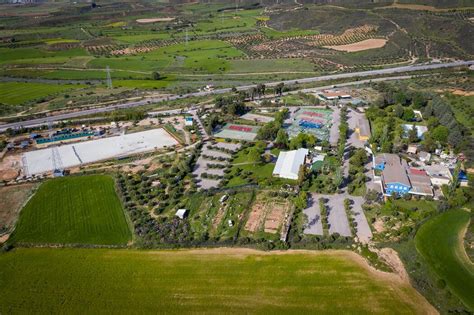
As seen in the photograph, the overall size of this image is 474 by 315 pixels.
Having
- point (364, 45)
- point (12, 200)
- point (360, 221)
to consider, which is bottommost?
point (360, 221)

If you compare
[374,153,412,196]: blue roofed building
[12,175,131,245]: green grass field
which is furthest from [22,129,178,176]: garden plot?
[374,153,412,196]: blue roofed building

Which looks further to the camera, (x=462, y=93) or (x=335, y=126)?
(x=462, y=93)

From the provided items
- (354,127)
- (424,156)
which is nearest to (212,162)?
(354,127)

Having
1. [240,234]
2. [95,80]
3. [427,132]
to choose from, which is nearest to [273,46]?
[95,80]

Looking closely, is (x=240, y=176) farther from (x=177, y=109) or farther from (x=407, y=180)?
(x=177, y=109)

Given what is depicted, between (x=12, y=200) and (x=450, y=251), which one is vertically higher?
(x=12, y=200)

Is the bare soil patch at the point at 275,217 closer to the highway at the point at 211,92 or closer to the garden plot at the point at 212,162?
the garden plot at the point at 212,162

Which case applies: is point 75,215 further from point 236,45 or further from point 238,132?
point 236,45
